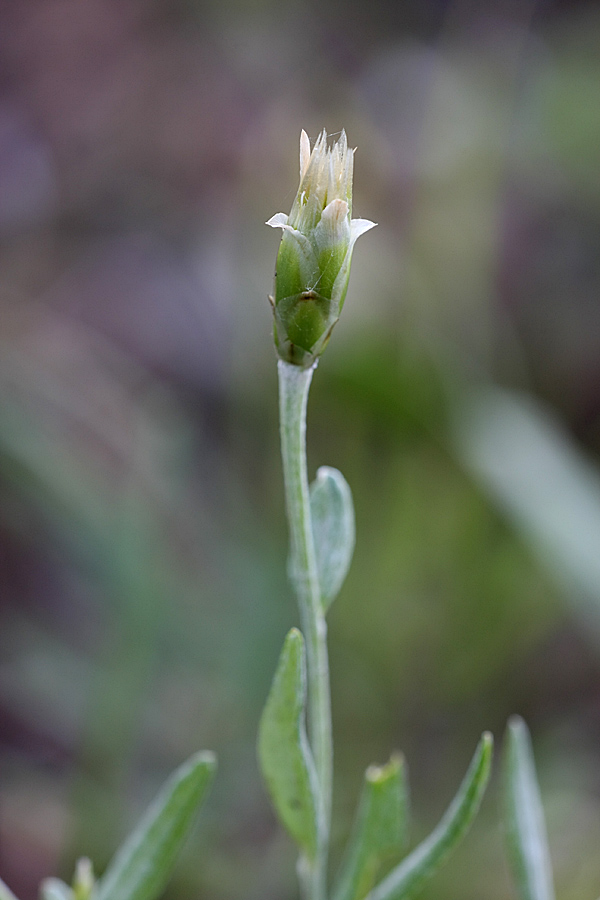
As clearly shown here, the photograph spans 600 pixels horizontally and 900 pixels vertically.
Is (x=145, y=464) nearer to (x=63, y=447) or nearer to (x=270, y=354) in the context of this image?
(x=63, y=447)

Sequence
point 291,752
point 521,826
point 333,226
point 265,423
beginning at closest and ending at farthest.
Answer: point 333,226 → point 291,752 → point 521,826 → point 265,423

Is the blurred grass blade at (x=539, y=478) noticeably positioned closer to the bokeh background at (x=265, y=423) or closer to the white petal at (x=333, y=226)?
the bokeh background at (x=265, y=423)

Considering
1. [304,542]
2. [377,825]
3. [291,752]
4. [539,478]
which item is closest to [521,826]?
[377,825]

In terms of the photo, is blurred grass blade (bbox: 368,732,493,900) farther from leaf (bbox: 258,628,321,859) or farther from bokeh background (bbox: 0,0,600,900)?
bokeh background (bbox: 0,0,600,900)

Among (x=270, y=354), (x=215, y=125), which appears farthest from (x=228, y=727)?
(x=215, y=125)

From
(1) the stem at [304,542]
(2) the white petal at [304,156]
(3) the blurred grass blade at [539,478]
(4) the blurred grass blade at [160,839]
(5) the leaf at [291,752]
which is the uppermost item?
(3) the blurred grass blade at [539,478]

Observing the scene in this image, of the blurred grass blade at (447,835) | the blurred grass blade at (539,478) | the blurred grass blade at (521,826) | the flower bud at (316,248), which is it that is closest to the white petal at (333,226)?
the flower bud at (316,248)

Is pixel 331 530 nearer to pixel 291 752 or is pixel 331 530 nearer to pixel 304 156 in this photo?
pixel 291 752
